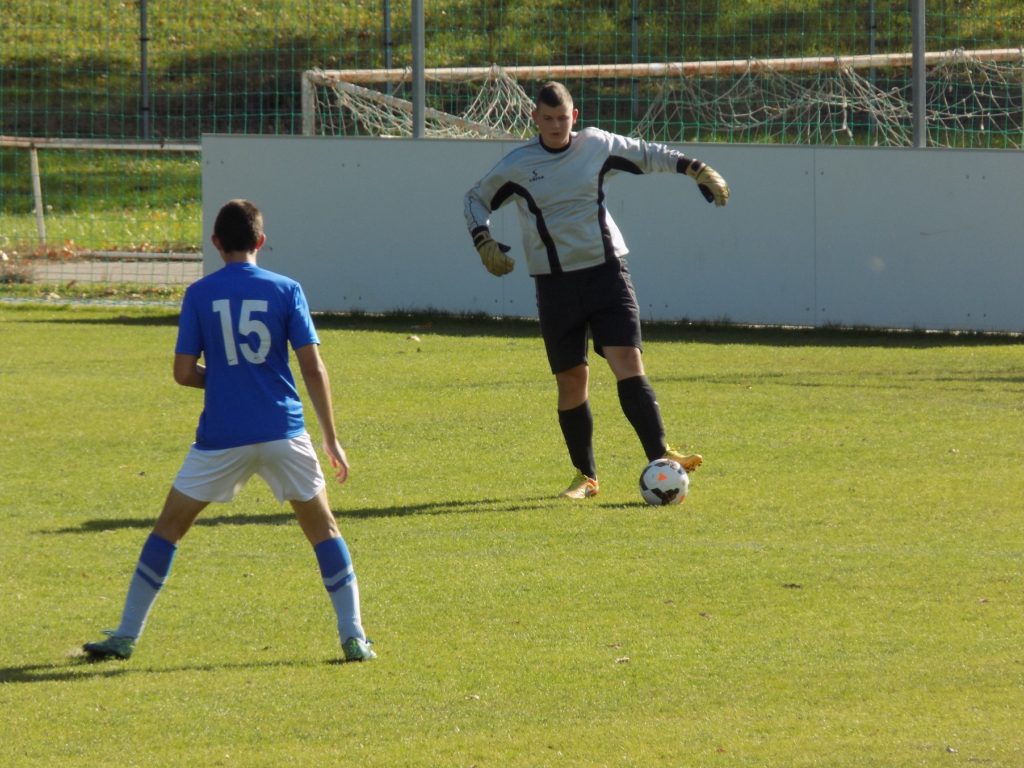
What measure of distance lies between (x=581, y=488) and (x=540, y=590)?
1859mm

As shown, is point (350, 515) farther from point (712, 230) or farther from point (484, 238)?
point (712, 230)

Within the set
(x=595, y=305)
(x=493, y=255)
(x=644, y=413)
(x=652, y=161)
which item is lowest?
(x=644, y=413)

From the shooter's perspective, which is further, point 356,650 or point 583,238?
point 583,238

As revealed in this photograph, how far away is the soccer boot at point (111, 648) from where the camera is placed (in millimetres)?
5555

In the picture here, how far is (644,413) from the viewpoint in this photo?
326 inches

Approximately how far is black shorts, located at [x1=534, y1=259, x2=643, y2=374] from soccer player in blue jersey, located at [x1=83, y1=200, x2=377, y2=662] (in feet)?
9.44

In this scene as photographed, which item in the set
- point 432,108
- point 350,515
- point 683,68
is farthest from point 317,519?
point 683,68

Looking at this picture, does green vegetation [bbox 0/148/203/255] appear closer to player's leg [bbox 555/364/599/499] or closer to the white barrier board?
the white barrier board

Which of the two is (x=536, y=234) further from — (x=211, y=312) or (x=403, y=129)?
(x=403, y=129)

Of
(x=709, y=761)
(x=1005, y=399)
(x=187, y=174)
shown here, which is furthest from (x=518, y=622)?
(x=187, y=174)

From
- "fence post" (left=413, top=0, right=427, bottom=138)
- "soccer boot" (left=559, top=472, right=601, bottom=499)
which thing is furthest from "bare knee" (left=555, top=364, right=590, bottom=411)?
"fence post" (left=413, top=0, right=427, bottom=138)

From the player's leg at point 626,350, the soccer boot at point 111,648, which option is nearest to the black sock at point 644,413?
the player's leg at point 626,350

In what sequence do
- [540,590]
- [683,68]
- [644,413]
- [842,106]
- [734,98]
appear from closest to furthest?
1. [540,590]
2. [644,413]
3. [683,68]
4. [842,106]
5. [734,98]

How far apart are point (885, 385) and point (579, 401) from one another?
158 inches
